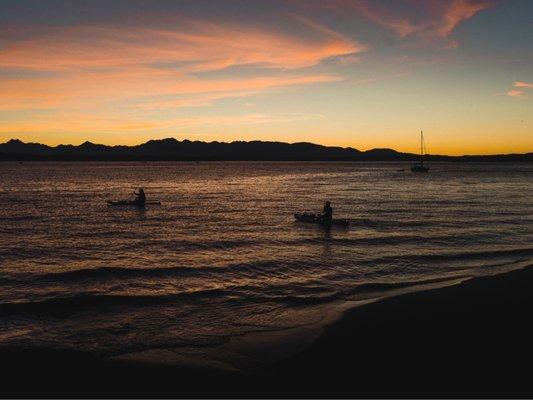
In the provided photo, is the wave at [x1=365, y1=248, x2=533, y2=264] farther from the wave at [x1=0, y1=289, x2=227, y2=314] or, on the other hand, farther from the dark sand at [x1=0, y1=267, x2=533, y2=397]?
the wave at [x1=0, y1=289, x2=227, y2=314]

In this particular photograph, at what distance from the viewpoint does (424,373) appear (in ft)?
34.4

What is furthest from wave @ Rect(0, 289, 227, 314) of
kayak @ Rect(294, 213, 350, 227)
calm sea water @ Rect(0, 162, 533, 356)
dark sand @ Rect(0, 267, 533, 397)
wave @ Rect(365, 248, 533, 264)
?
kayak @ Rect(294, 213, 350, 227)

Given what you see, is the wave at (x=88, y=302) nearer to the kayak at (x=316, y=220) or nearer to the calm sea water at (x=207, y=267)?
the calm sea water at (x=207, y=267)

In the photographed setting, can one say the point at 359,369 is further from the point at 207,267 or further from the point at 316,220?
the point at 316,220

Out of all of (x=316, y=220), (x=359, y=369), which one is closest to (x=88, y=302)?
(x=359, y=369)

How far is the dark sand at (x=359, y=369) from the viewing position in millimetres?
9922

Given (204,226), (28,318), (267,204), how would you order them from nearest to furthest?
(28,318), (204,226), (267,204)

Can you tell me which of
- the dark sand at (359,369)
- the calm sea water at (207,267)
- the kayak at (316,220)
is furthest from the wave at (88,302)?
the kayak at (316,220)

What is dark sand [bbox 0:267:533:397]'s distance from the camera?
32.6 feet

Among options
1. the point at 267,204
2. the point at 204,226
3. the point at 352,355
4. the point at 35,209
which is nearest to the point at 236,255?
the point at 204,226

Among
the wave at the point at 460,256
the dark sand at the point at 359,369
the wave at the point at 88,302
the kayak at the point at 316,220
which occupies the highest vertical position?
the kayak at the point at 316,220

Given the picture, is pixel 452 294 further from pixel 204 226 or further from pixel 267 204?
pixel 267 204

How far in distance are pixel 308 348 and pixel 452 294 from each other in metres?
7.61

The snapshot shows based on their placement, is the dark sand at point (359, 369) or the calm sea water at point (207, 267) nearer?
the dark sand at point (359, 369)
